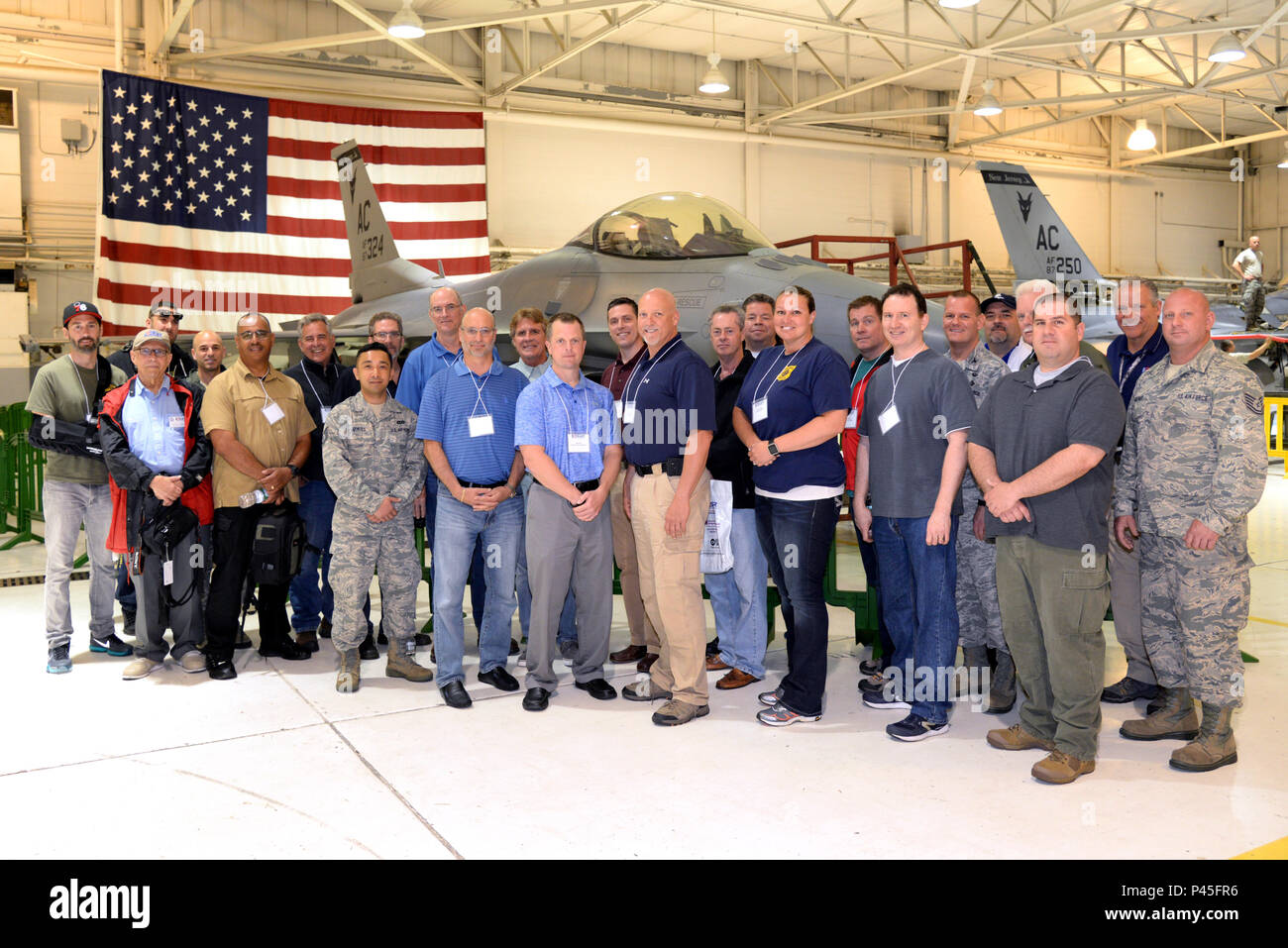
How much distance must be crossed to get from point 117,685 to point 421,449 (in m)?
2.04

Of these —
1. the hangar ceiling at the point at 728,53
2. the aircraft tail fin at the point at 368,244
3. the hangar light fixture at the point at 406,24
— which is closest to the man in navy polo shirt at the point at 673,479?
the aircraft tail fin at the point at 368,244

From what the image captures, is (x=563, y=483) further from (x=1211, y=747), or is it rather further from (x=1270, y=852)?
(x=1270, y=852)

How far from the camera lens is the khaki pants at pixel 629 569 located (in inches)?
198

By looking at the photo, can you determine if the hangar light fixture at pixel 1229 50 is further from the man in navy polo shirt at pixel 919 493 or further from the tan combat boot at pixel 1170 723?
the tan combat boot at pixel 1170 723

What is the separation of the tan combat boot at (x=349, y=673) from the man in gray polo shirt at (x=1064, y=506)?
129 inches

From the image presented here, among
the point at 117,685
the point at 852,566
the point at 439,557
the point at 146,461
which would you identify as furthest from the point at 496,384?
the point at 852,566

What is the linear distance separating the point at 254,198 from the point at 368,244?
3.54 meters

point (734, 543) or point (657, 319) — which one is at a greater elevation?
point (657, 319)

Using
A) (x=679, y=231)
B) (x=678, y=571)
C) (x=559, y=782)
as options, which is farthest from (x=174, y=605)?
(x=679, y=231)

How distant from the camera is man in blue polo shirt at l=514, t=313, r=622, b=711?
4457 mm

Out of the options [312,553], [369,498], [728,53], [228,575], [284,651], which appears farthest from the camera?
[728,53]

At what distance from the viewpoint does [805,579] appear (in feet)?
13.8

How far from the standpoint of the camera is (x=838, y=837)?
3086 millimetres
